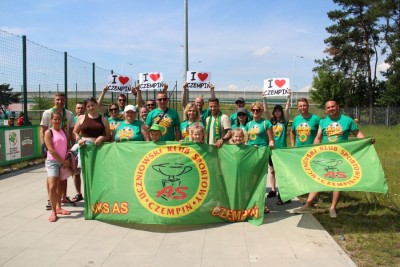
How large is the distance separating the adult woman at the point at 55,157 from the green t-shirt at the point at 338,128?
4.04 m

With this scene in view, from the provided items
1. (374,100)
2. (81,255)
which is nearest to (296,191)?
(81,255)

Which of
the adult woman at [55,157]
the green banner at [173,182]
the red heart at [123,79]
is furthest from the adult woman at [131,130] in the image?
the red heart at [123,79]

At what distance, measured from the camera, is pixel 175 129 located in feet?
21.1

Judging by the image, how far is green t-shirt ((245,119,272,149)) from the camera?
618cm

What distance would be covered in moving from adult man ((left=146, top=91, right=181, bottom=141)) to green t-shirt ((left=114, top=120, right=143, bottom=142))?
460 mm

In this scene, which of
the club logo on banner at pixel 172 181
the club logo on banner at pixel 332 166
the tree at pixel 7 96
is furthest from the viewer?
the tree at pixel 7 96

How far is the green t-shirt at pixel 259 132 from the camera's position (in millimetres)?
6176

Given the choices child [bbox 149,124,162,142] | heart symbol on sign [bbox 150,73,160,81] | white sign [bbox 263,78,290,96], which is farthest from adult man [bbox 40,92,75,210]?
white sign [bbox 263,78,290,96]

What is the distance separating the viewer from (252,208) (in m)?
5.44

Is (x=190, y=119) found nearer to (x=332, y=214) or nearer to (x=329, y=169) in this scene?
(x=329, y=169)

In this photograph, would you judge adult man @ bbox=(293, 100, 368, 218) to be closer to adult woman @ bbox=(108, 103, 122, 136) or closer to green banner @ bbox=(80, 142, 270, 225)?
green banner @ bbox=(80, 142, 270, 225)

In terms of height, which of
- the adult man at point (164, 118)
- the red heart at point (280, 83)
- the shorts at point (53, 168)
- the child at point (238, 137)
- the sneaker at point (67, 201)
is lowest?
the sneaker at point (67, 201)

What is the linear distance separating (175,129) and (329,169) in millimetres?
2536

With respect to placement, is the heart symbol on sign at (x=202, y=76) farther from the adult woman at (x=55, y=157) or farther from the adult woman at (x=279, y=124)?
the adult woman at (x=55, y=157)
